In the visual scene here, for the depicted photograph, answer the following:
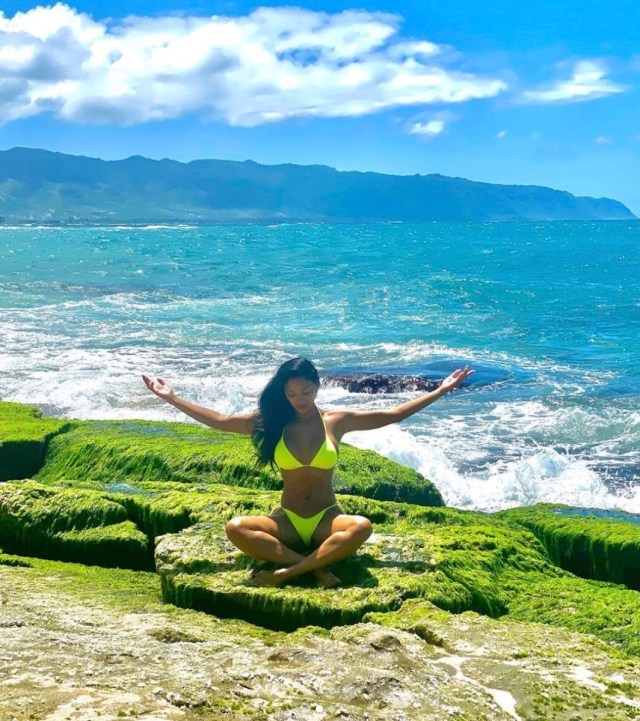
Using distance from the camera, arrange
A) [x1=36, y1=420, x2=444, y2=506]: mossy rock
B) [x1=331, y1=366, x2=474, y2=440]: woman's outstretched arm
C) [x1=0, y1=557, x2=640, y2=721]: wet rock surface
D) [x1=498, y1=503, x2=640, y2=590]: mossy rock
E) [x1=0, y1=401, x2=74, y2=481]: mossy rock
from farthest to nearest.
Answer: [x1=0, y1=401, x2=74, y2=481]: mossy rock, [x1=36, y1=420, x2=444, y2=506]: mossy rock, [x1=498, y1=503, x2=640, y2=590]: mossy rock, [x1=331, y1=366, x2=474, y2=440]: woman's outstretched arm, [x1=0, y1=557, x2=640, y2=721]: wet rock surface

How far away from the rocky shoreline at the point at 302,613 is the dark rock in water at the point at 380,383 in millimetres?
14405

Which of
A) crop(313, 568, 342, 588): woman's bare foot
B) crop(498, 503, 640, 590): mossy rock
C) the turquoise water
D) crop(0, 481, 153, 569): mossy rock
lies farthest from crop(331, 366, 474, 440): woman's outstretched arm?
the turquoise water

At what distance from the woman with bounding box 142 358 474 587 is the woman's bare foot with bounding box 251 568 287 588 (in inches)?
6.4

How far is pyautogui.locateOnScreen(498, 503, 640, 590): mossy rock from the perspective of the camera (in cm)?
908

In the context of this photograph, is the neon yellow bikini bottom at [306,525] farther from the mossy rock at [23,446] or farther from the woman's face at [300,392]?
the mossy rock at [23,446]

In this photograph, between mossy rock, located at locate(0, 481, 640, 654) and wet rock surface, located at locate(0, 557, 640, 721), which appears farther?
mossy rock, located at locate(0, 481, 640, 654)

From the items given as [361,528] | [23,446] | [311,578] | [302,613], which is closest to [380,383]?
[23,446]

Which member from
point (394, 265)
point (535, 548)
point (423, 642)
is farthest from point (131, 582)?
point (394, 265)

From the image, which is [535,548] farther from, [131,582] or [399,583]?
[131,582]

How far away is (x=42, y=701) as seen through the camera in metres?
3.98

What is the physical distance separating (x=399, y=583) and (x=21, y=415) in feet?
33.0

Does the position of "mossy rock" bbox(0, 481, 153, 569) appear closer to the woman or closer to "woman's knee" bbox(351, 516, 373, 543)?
the woman

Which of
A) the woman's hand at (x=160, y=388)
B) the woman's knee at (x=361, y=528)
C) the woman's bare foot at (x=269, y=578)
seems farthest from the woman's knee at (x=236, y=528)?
the woman's hand at (x=160, y=388)

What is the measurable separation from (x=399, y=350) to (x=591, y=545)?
2456 cm
